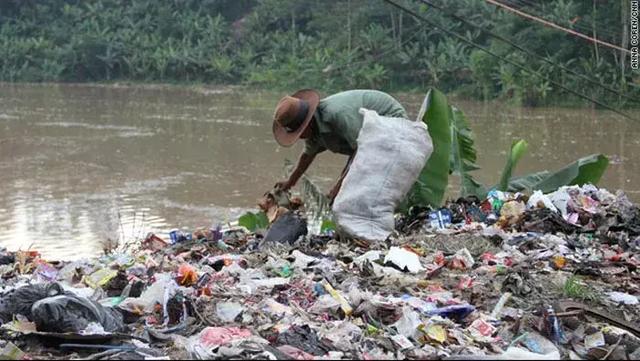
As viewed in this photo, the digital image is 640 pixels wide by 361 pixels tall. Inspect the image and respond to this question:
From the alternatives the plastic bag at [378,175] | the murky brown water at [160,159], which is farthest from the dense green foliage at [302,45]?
the plastic bag at [378,175]

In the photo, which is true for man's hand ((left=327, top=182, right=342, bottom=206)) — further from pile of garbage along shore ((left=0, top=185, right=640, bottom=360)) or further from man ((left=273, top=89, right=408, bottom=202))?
pile of garbage along shore ((left=0, top=185, right=640, bottom=360))

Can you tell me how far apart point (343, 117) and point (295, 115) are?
1.00 ft

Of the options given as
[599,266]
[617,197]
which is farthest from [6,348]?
[617,197]

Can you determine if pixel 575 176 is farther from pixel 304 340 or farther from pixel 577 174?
pixel 304 340

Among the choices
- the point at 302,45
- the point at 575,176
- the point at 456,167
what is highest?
the point at 456,167

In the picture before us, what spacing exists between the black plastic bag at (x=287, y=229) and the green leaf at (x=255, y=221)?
0.65 metres

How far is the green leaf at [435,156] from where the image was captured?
5.93 m

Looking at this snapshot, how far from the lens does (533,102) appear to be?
2198 cm

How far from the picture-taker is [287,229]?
5.40 m

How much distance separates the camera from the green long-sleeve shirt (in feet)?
17.7

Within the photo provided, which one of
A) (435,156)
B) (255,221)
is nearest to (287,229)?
(255,221)

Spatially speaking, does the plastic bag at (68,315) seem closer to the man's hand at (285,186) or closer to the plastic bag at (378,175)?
the plastic bag at (378,175)

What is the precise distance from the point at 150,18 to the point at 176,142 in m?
22.0

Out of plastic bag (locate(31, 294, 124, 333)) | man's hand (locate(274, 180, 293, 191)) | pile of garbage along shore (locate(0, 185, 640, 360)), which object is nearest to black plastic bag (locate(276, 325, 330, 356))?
pile of garbage along shore (locate(0, 185, 640, 360))
